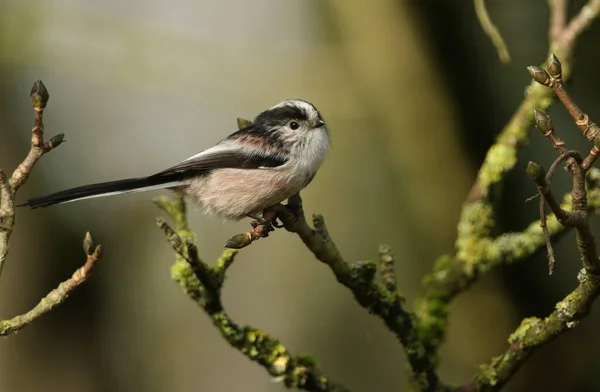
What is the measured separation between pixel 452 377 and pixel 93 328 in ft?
9.22

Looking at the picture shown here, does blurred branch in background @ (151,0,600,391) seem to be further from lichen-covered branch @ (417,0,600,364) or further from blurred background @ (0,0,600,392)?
blurred background @ (0,0,600,392)

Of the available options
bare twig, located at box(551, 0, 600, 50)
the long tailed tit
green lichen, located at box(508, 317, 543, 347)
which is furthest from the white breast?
bare twig, located at box(551, 0, 600, 50)

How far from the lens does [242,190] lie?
3262 millimetres

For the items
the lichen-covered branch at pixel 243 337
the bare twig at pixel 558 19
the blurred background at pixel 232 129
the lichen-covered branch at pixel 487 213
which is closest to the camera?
the lichen-covered branch at pixel 243 337

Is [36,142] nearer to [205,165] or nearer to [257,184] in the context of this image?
[257,184]

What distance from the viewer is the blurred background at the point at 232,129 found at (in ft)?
15.4

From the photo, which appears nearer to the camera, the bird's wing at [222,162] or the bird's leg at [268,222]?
the bird's leg at [268,222]

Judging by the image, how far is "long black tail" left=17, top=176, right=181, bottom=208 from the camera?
2661 millimetres

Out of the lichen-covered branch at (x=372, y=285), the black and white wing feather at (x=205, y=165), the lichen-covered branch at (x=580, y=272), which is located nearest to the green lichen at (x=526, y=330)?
the lichen-covered branch at (x=580, y=272)

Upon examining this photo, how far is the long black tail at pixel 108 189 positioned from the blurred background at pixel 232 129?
1.96 metres

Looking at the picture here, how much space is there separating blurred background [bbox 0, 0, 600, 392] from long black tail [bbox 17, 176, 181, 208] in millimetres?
1957

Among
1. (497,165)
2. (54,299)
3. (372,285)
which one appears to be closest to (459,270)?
(497,165)

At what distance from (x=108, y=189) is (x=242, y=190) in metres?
0.58

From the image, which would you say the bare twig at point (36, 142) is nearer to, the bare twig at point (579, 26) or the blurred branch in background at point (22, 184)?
the blurred branch in background at point (22, 184)
